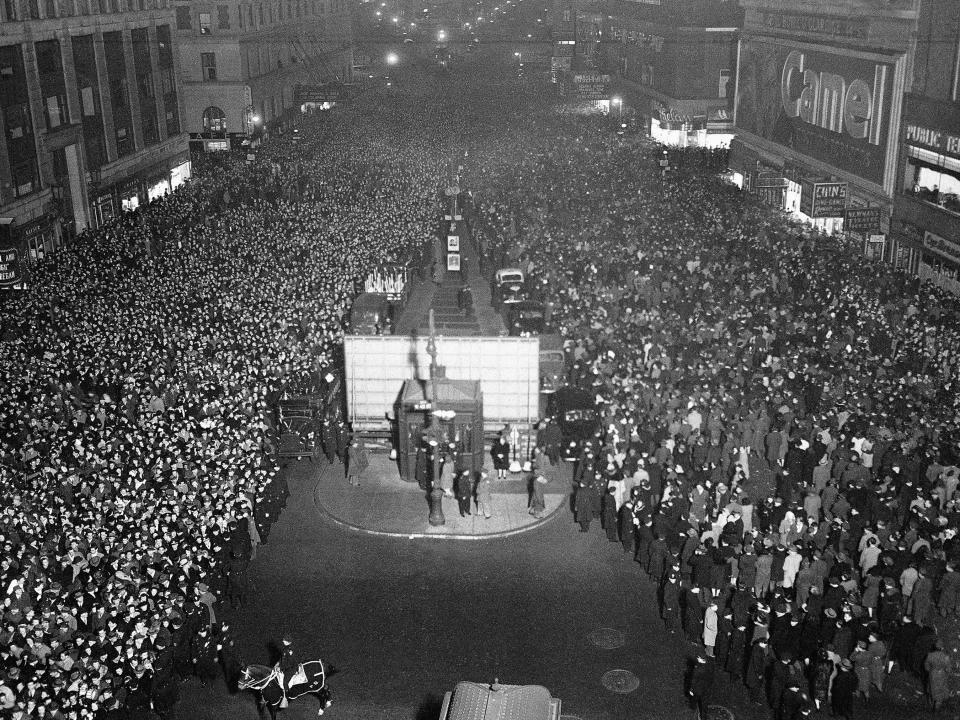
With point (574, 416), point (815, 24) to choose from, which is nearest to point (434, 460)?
point (574, 416)

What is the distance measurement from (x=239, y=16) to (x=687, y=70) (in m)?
33.9

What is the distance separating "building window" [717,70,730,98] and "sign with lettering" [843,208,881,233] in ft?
100

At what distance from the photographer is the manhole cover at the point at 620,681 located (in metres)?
→ 14.5

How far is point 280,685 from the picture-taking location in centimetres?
1361

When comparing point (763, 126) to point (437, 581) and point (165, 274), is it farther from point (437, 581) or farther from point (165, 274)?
point (437, 581)

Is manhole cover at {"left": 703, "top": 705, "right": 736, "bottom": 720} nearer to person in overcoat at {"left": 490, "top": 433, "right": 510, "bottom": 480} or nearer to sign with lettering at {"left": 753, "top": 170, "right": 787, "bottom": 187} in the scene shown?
person in overcoat at {"left": 490, "top": 433, "right": 510, "bottom": 480}

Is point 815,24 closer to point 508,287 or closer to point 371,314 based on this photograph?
point 508,287

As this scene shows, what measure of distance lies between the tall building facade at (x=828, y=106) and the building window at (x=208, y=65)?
3897 cm

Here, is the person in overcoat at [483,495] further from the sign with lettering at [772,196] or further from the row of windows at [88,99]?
the row of windows at [88,99]

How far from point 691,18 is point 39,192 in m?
45.8

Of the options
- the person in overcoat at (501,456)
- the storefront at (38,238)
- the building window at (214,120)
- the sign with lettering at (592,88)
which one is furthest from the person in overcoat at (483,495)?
the building window at (214,120)

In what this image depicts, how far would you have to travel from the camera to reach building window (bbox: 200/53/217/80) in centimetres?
7696

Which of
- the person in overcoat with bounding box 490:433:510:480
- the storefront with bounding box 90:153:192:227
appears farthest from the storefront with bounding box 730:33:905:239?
the storefront with bounding box 90:153:192:227

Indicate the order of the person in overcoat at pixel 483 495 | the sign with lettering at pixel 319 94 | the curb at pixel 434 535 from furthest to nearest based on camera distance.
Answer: the sign with lettering at pixel 319 94 → the person in overcoat at pixel 483 495 → the curb at pixel 434 535
